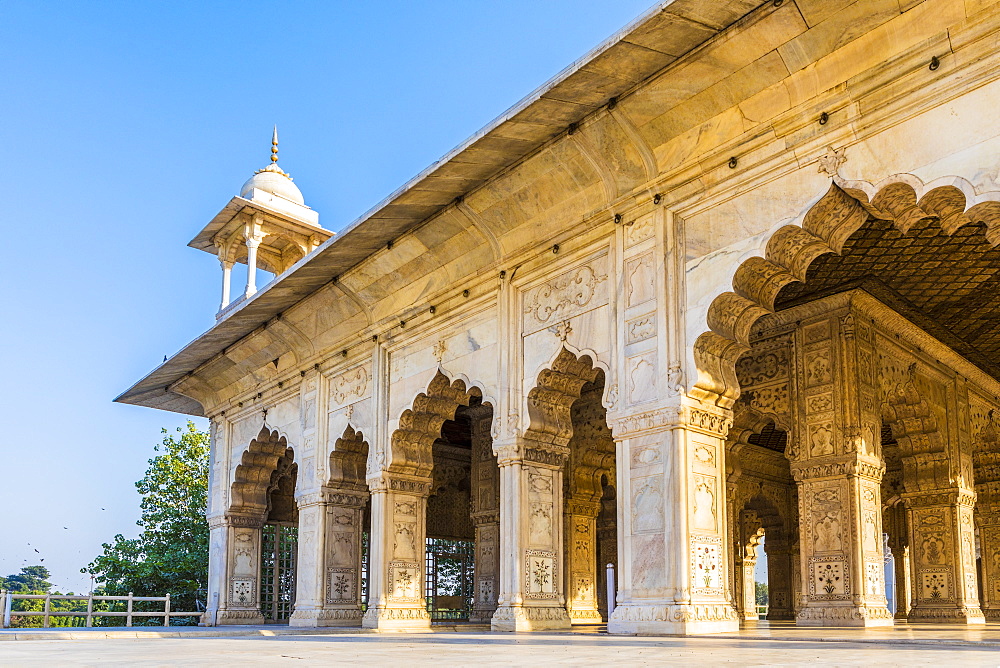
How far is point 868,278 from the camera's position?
39.2 feet

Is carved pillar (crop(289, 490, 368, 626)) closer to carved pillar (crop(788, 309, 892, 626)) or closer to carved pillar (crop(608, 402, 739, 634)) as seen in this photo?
carved pillar (crop(608, 402, 739, 634))

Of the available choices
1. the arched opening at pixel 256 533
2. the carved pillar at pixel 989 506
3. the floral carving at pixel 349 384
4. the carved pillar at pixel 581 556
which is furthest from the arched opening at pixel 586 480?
the carved pillar at pixel 989 506

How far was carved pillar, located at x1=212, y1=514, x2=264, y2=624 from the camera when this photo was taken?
18.2 metres

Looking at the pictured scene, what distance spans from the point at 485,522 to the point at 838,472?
716cm

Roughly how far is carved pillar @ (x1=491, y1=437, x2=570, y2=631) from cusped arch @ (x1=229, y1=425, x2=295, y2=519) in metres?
7.88

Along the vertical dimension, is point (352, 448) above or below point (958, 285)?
below

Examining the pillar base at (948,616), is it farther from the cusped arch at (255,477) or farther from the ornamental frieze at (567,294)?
the cusped arch at (255,477)

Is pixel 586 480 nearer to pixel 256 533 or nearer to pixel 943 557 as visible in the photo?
pixel 943 557

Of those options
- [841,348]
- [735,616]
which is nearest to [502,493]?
[735,616]

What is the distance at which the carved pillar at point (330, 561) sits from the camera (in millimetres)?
15047

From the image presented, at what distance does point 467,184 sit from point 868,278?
497 centimetres

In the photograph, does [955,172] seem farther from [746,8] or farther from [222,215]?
[222,215]

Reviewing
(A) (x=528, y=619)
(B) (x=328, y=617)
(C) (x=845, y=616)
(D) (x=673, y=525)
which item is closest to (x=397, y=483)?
(B) (x=328, y=617)

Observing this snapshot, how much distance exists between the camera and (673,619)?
28.9ft
